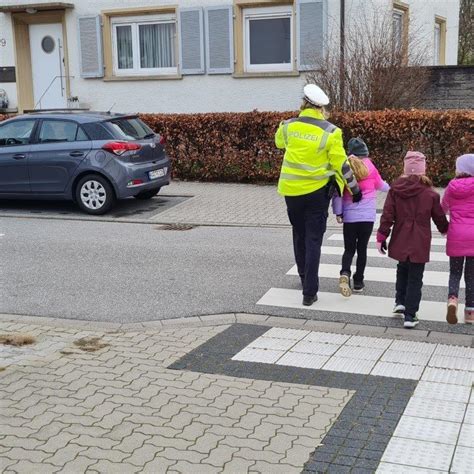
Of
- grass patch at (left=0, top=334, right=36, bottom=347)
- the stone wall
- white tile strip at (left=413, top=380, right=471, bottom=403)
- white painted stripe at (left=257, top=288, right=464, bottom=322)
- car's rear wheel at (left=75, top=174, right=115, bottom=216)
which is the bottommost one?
white painted stripe at (left=257, top=288, right=464, bottom=322)

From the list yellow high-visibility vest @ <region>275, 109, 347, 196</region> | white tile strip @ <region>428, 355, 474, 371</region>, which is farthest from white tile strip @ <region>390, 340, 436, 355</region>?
yellow high-visibility vest @ <region>275, 109, 347, 196</region>

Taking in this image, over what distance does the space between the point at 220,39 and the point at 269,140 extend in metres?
4.26

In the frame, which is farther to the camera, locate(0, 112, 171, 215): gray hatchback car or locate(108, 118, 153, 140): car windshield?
locate(108, 118, 153, 140): car windshield

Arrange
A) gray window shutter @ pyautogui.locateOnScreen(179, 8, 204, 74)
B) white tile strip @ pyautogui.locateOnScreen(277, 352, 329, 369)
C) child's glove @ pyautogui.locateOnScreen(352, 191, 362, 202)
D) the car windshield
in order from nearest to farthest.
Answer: white tile strip @ pyautogui.locateOnScreen(277, 352, 329, 369)
child's glove @ pyautogui.locateOnScreen(352, 191, 362, 202)
the car windshield
gray window shutter @ pyautogui.locateOnScreen(179, 8, 204, 74)

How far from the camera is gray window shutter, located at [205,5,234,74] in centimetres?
1786

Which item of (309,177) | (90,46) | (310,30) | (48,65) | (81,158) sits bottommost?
(81,158)

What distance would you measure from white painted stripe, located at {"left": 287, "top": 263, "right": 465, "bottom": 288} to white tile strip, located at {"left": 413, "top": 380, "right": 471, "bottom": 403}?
2855mm

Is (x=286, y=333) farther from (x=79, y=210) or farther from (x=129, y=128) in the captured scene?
(x=79, y=210)

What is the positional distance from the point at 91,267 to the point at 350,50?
8888 millimetres

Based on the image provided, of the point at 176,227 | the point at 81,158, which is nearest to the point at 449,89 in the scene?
the point at 176,227

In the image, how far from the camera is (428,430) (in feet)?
14.7

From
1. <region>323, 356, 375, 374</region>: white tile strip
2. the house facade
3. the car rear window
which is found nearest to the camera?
<region>323, 356, 375, 374</region>: white tile strip

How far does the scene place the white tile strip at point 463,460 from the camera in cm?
396

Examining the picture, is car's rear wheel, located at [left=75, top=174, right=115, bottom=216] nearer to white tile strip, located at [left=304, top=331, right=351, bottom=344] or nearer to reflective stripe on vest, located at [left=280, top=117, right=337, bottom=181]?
reflective stripe on vest, located at [left=280, top=117, right=337, bottom=181]
